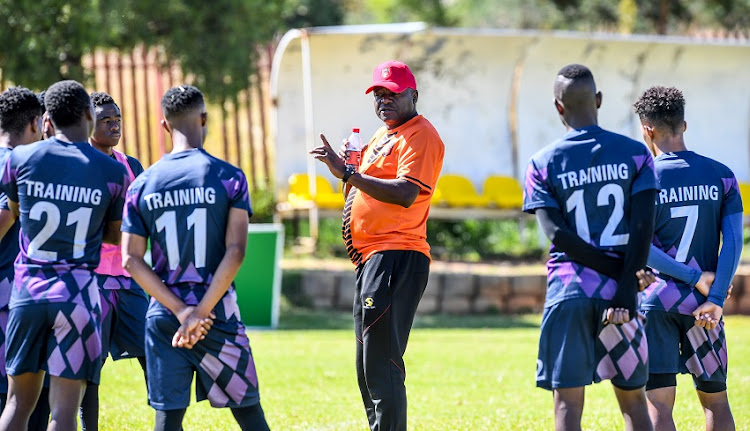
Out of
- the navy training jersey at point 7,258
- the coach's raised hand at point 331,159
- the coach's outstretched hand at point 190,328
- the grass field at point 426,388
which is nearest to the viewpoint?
the coach's outstretched hand at point 190,328

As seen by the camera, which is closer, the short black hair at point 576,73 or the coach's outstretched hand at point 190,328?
the coach's outstretched hand at point 190,328

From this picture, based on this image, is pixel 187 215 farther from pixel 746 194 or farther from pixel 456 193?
pixel 746 194

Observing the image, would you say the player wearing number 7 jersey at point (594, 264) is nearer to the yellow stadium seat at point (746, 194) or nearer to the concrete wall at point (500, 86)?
the concrete wall at point (500, 86)

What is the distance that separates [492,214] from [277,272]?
5.35 m

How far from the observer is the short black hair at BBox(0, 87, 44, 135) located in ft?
19.8

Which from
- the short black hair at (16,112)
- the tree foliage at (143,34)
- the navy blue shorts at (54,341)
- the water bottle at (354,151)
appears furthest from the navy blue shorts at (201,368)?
the tree foliage at (143,34)

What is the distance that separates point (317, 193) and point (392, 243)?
12.4 meters

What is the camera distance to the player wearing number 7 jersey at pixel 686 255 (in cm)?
577

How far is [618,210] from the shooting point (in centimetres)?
502

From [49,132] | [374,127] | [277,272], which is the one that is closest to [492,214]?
[374,127]

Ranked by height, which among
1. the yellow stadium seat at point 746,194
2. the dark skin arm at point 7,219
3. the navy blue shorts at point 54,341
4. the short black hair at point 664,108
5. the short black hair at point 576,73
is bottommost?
the navy blue shorts at point 54,341

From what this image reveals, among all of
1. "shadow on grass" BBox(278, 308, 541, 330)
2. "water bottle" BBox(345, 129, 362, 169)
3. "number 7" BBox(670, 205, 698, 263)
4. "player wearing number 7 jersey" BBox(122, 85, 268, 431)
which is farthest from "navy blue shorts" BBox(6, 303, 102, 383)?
"shadow on grass" BBox(278, 308, 541, 330)

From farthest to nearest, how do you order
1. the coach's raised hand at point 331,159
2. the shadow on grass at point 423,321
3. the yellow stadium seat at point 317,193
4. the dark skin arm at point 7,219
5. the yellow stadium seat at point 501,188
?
1. the yellow stadium seat at point 501,188
2. the yellow stadium seat at point 317,193
3. the shadow on grass at point 423,321
4. the coach's raised hand at point 331,159
5. the dark skin arm at point 7,219

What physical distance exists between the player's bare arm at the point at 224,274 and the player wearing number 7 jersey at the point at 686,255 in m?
2.28
